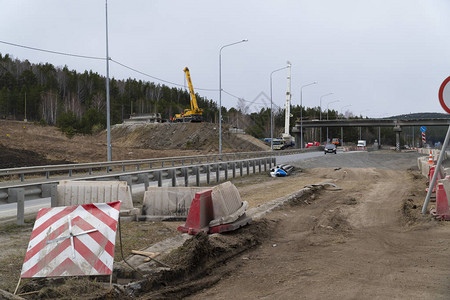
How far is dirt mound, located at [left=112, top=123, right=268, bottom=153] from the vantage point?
69062 mm

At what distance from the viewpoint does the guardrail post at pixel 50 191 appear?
992cm

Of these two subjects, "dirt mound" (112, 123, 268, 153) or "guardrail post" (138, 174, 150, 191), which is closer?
"guardrail post" (138, 174, 150, 191)

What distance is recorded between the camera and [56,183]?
10227mm

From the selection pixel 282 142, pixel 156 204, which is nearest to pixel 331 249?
pixel 156 204

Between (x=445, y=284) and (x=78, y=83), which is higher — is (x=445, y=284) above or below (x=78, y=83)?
below

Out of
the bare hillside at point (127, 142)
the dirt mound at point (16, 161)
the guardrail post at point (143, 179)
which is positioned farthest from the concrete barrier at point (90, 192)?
the bare hillside at point (127, 142)

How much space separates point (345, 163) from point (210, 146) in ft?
106

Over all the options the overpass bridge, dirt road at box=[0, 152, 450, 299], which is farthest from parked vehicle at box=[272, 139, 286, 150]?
dirt road at box=[0, 152, 450, 299]

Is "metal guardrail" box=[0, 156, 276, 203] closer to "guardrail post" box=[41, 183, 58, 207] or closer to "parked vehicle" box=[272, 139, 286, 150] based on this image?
"guardrail post" box=[41, 183, 58, 207]

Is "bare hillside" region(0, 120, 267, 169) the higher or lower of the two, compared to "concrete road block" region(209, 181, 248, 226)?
higher

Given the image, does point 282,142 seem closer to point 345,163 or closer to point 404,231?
point 345,163

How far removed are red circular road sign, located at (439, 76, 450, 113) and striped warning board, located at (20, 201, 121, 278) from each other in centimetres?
672

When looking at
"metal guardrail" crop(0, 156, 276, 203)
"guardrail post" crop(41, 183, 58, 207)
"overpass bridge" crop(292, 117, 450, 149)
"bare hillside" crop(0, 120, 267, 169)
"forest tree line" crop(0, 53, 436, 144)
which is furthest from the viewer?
"forest tree line" crop(0, 53, 436, 144)

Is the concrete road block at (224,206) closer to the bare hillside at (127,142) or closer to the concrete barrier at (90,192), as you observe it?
the concrete barrier at (90,192)
